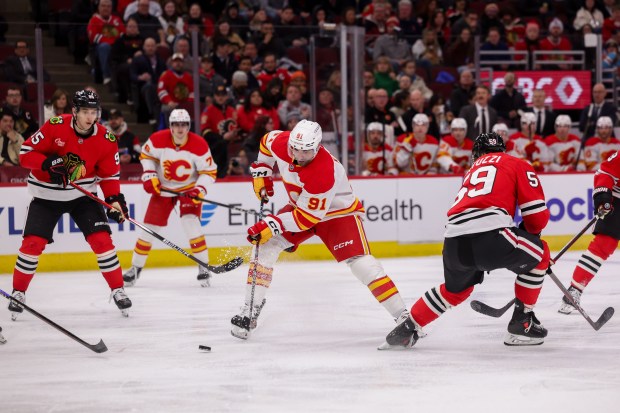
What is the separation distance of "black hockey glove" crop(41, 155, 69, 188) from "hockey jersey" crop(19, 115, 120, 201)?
2.2 inches

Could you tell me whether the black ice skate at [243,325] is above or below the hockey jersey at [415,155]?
below

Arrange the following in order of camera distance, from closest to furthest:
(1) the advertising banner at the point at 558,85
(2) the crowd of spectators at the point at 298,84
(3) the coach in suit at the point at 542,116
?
1. (2) the crowd of spectators at the point at 298,84
2. (3) the coach in suit at the point at 542,116
3. (1) the advertising banner at the point at 558,85

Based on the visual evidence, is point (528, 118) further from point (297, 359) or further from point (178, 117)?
point (297, 359)

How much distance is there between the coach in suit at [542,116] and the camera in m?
9.55

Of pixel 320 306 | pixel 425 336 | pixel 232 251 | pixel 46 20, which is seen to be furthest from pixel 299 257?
pixel 425 336

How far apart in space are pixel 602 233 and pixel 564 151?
12.7ft

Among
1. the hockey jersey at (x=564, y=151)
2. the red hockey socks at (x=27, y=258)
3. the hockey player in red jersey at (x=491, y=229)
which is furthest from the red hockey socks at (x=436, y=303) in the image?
the hockey jersey at (x=564, y=151)

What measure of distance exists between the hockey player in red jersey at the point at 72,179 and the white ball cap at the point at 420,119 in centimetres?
385

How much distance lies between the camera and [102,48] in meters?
8.59

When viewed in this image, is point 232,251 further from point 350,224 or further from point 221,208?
point 350,224

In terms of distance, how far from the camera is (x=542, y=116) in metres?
9.59

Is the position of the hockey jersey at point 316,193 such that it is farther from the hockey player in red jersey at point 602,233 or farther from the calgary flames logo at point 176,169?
the calgary flames logo at point 176,169

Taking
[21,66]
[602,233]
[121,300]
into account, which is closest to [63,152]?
[121,300]

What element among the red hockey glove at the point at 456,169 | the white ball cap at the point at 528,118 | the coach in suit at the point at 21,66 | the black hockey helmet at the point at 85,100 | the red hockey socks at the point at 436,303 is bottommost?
the red hockey socks at the point at 436,303
